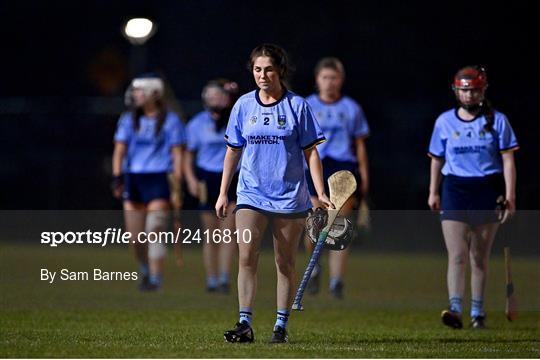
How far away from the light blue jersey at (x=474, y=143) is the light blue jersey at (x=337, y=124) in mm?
2573

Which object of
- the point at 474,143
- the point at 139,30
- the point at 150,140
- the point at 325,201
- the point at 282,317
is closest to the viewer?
the point at 325,201

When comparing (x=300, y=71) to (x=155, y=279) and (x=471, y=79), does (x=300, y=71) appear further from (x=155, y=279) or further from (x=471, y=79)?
(x=471, y=79)

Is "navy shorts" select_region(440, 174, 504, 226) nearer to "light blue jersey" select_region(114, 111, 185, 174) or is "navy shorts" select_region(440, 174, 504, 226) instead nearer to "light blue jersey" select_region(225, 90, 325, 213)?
"light blue jersey" select_region(225, 90, 325, 213)

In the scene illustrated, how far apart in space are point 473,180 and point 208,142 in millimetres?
4382

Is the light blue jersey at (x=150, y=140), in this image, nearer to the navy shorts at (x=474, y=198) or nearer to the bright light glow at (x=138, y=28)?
the navy shorts at (x=474, y=198)

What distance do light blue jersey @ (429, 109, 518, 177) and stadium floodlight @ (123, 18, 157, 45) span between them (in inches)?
508

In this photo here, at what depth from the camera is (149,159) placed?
1549cm

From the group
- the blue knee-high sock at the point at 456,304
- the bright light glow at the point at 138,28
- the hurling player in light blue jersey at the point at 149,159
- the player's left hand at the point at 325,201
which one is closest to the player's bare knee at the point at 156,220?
the hurling player in light blue jersey at the point at 149,159

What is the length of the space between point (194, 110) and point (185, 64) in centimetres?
73

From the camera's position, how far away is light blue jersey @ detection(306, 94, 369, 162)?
1462 centimetres

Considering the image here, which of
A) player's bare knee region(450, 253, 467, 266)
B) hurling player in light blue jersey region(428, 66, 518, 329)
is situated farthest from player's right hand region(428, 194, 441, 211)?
player's bare knee region(450, 253, 467, 266)

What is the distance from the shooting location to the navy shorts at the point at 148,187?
1545cm

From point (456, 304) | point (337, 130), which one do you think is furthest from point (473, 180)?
point (337, 130)

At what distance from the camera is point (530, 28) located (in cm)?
2259
